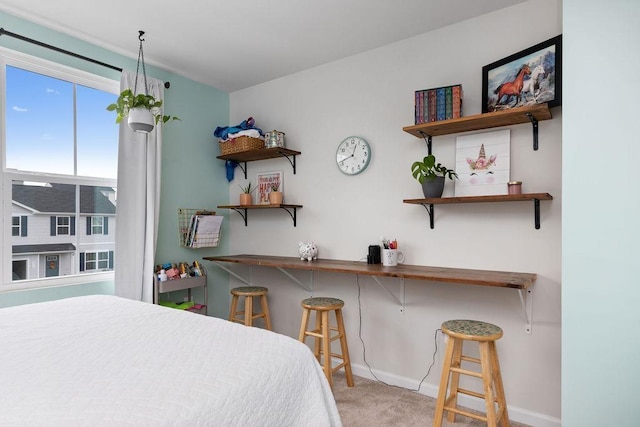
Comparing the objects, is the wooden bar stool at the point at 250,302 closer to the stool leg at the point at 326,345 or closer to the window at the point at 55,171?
the stool leg at the point at 326,345

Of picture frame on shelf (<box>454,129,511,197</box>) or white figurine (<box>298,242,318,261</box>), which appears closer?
picture frame on shelf (<box>454,129,511,197</box>)

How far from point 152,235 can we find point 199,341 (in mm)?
1782

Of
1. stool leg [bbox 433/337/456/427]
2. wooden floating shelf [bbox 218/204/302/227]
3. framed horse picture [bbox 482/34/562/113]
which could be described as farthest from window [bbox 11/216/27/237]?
framed horse picture [bbox 482/34/562/113]

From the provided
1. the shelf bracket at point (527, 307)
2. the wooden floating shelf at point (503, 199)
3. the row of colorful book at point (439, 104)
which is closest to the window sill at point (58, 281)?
the wooden floating shelf at point (503, 199)

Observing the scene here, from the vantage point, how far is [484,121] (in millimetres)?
2205

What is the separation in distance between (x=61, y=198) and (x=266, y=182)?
1596mm

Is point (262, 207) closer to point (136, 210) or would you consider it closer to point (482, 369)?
point (136, 210)

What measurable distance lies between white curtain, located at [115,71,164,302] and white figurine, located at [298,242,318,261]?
3.82 ft

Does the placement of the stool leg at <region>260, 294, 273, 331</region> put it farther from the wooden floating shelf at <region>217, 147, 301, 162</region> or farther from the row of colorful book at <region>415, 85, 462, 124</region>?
the row of colorful book at <region>415, 85, 462, 124</region>

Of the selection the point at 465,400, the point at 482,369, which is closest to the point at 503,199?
the point at 482,369

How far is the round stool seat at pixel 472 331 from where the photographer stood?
188 cm

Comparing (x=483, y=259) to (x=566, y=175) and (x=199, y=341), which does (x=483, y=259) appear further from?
(x=199, y=341)

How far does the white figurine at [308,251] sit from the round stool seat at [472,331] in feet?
4.12

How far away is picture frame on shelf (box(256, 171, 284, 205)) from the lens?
3418 millimetres
